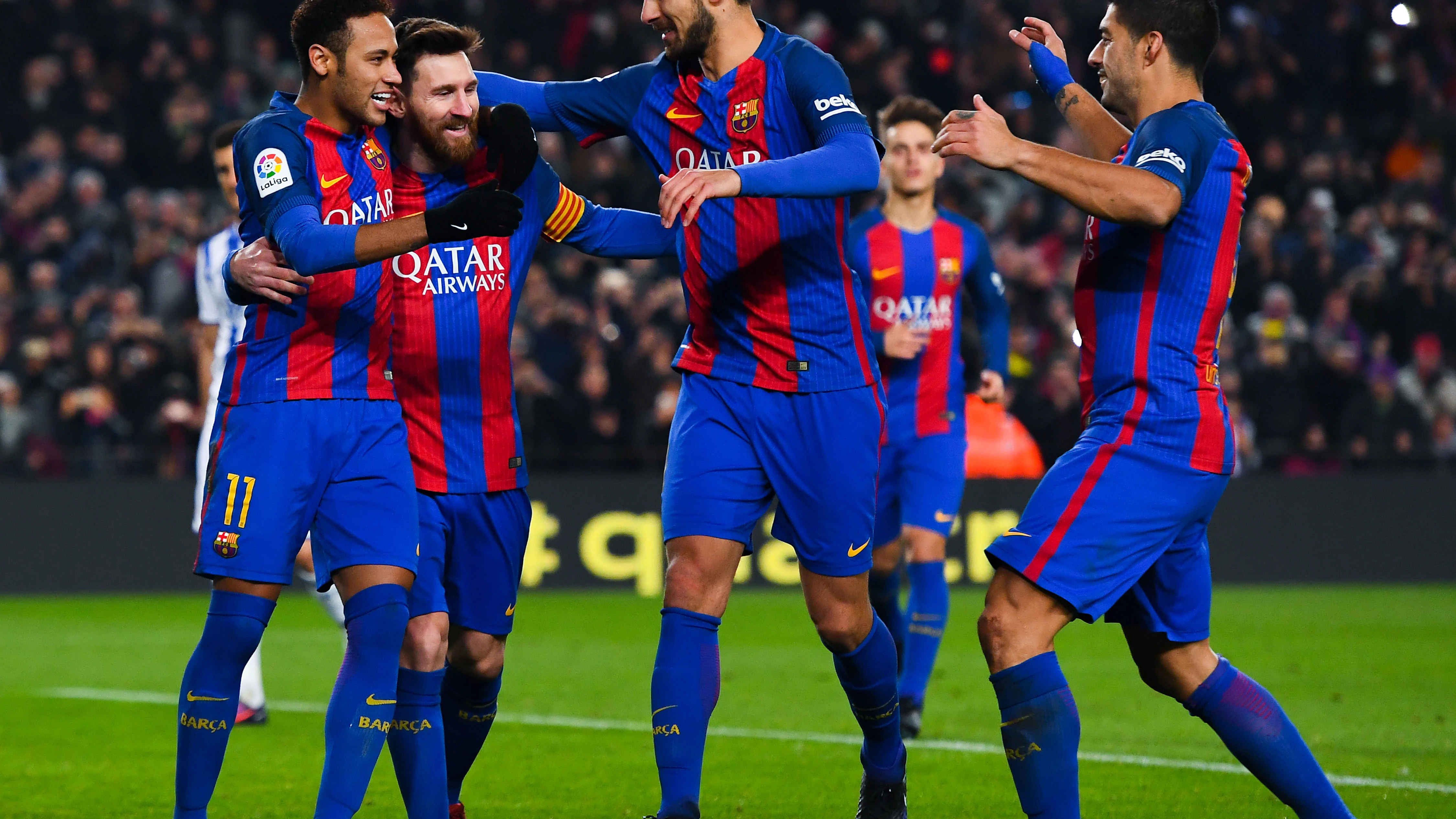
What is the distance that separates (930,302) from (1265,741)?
13.9 ft

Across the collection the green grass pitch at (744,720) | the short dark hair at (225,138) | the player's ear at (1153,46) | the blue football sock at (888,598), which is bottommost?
the green grass pitch at (744,720)

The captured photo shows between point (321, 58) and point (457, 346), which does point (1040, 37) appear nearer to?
point (457, 346)

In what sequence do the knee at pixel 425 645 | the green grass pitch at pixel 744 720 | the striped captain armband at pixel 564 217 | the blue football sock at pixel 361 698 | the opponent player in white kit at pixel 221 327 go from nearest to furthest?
the blue football sock at pixel 361 698 < the knee at pixel 425 645 < the striped captain armband at pixel 564 217 < the green grass pitch at pixel 744 720 < the opponent player in white kit at pixel 221 327

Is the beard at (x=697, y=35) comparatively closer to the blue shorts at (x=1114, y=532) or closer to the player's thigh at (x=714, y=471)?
the player's thigh at (x=714, y=471)

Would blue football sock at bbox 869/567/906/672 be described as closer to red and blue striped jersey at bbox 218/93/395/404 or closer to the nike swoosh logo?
red and blue striped jersey at bbox 218/93/395/404

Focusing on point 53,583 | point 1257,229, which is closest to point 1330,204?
point 1257,229

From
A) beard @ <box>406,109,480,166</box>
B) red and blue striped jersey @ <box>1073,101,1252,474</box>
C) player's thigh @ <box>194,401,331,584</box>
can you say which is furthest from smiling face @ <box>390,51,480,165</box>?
red and blue striped jersey @ <box>1073,101,1252,474</box>

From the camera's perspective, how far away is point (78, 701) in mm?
8742

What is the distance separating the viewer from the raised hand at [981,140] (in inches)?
169

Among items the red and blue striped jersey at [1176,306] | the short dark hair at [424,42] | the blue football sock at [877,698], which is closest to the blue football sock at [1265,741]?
the red and blue striped jersey at [1176,306]

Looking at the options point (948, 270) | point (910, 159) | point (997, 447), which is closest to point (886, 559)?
point (948, 270)

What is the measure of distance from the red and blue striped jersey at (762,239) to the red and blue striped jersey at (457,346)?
1.82 ft

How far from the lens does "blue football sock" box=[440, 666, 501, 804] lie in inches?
209

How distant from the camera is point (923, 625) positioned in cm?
784
